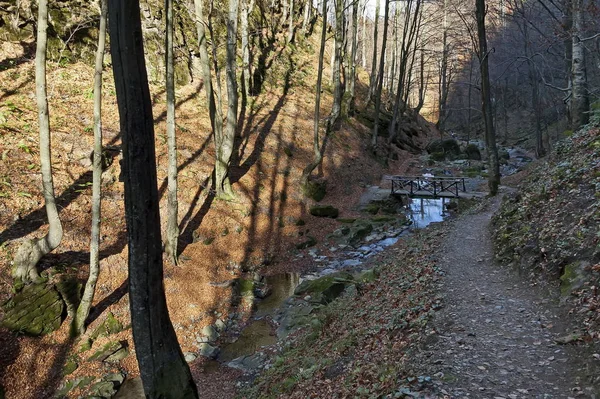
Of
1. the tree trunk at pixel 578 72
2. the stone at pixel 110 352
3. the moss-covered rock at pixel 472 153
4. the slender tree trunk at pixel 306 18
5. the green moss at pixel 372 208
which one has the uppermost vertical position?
the slender tree trunk at pixel 306 18

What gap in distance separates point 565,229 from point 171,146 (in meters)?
11.3

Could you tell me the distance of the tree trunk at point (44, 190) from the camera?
8.89 m

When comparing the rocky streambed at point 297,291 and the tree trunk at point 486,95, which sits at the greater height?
the tree trunk at point 486,95

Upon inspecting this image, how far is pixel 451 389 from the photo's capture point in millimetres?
4348

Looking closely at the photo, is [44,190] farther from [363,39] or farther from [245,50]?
[363,39]

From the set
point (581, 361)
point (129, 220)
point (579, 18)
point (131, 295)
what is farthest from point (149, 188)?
point (579, 18)

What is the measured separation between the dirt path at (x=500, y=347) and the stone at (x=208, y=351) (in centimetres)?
626

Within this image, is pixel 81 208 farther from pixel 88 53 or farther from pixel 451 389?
pixel 451 389

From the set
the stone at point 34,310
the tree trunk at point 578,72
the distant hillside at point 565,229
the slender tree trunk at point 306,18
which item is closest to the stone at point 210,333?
the stone at point 34,310

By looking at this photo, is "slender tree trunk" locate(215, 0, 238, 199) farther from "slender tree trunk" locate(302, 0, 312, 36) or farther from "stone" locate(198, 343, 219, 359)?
"slender tree trunk" locate(302, 0, 312, 36)

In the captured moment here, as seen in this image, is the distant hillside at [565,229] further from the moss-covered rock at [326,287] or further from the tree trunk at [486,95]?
the tree trunk at [486,95]

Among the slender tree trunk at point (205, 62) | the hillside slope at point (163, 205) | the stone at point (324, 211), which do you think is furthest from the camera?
the stone at point (324, 211)

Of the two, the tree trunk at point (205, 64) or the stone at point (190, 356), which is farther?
the tree trunk at point (205, 64)

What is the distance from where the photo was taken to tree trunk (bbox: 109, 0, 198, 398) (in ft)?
12.6
